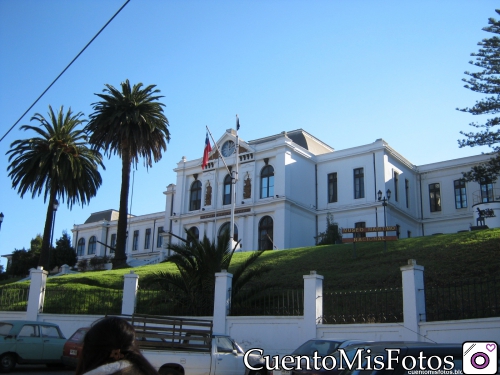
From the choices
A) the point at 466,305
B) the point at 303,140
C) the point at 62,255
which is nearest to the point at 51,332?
the point at 466,305

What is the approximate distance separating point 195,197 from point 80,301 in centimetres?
3201

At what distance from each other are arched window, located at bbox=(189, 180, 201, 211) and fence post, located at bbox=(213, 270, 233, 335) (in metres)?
34.7

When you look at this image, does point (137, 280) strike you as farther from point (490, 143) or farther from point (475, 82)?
point (475, 82)

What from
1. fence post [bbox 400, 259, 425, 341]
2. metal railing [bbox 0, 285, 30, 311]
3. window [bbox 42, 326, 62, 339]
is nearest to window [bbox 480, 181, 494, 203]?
fence post [bbox 400, 259, 425, 341]

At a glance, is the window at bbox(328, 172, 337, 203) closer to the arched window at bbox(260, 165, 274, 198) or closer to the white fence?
the arched window at bbox(260, 165, 274, 198)

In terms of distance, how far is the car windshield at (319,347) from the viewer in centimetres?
1094

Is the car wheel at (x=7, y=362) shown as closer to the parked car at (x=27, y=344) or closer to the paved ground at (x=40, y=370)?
the parked car at (x=27, y=344)

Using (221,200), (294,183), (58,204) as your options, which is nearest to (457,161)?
(294,183)

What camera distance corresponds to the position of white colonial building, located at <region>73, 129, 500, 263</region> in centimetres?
4541

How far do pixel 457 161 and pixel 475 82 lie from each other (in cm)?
2185

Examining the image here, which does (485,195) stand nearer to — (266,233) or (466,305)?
(266,233)

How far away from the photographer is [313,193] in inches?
A: 1929

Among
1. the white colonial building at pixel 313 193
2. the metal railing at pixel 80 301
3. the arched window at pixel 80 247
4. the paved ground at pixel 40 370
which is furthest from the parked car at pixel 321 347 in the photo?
the arched window at pixel 80 247

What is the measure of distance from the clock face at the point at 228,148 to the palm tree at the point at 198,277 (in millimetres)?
31262
